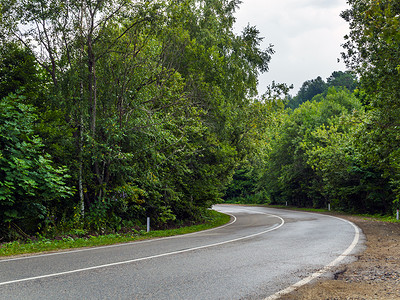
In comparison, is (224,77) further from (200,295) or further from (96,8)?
(200,295)

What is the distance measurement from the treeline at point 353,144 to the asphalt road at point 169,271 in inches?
159

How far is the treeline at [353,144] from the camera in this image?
1353 cm

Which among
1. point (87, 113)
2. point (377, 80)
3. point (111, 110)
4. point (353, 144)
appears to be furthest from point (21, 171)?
point (353, 144)

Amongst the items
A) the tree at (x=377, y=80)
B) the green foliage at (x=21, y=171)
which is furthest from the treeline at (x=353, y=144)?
the green foliage at (x=21, y=171)

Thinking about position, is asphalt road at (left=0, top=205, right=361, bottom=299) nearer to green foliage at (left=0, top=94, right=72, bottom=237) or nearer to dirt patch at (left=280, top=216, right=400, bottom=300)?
dirt patch at (left=280, top=216, right=400, bottom=300)

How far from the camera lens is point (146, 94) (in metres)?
14.5

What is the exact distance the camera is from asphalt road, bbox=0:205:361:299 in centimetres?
491

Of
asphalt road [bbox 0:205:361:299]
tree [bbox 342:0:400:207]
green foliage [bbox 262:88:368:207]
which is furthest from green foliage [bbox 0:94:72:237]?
green foliage [bbox 262:88:368:207]

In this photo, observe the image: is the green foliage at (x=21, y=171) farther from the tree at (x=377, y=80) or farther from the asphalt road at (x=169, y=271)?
the tree at (x=377, y=80)

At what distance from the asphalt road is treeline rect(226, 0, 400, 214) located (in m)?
4.03

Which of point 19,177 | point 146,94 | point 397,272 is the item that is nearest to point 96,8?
point 146,94

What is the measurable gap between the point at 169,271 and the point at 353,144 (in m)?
16.0

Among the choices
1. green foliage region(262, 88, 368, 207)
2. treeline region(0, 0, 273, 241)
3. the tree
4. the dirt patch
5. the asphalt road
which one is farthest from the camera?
green foliage region(262, 88, 368, 207)

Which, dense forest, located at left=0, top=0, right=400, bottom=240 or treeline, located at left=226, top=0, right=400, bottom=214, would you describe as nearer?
dense forest, located at left=0, top=0, right=400, bottom=240
